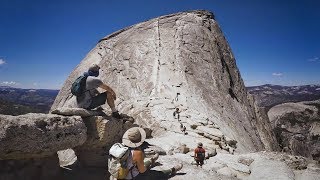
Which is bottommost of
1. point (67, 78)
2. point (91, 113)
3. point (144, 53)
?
point (91, 113)

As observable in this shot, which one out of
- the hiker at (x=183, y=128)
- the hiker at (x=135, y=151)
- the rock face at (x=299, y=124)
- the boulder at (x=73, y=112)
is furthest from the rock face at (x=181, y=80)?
the rock face at (x=299, y=124)

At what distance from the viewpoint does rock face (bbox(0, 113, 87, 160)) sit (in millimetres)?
7918

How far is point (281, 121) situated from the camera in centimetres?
6319

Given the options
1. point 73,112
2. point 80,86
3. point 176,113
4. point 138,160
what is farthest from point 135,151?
point 176,113

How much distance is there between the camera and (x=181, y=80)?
27.9 meters

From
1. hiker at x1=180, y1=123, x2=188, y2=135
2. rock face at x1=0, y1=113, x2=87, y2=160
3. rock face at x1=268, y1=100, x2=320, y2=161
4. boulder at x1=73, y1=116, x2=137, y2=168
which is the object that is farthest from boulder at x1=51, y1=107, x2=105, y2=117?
rock face at x1=268, y1=100, x2=320, y2=161

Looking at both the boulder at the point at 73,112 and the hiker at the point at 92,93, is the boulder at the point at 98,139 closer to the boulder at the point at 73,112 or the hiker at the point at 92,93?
the boulder at the point at 73,112

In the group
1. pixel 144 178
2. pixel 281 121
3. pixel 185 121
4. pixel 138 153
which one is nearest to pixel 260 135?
pixel 185 121

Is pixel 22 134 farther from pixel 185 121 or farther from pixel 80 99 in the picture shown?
pixel 185 121

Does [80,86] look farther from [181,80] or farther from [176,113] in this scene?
[181,80]

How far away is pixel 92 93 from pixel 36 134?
9.67ft

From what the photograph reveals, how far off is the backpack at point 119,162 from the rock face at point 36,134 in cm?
207

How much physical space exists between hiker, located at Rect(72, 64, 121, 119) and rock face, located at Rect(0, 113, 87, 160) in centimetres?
126

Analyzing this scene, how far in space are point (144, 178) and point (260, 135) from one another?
80.0 feet
